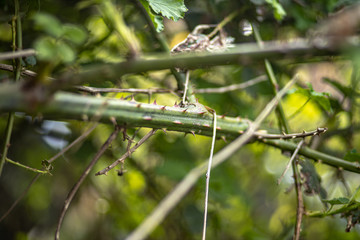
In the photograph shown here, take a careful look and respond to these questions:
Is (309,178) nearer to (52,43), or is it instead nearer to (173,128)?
(173,128)

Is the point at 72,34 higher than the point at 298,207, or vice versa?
the point at 72,34

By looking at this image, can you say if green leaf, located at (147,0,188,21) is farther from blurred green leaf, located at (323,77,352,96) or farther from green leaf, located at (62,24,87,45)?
blurred green leaf, located at (323,77,352,96)

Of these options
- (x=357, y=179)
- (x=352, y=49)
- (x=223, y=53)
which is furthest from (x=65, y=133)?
(x=357, y=179)

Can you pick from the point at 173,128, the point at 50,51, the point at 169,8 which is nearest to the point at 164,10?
the point at 169,8

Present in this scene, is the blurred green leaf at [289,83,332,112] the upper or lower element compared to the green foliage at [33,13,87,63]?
lower

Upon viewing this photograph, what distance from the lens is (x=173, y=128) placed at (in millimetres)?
626

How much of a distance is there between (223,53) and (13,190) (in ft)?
3.74

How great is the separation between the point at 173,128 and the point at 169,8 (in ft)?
0.91

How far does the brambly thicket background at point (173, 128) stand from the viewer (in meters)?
0.62

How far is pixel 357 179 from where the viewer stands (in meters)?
1.56

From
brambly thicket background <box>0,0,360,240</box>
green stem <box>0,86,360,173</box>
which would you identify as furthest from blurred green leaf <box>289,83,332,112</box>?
green stem <box>0,86,360,173</box>

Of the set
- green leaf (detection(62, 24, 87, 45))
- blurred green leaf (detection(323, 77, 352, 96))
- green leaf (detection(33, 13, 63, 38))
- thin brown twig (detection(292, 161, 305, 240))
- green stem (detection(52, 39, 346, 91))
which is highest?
green leaf (detection(33, 13, 63, 38))

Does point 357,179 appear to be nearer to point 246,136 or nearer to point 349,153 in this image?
point 349,153

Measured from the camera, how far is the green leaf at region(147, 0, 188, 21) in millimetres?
666
